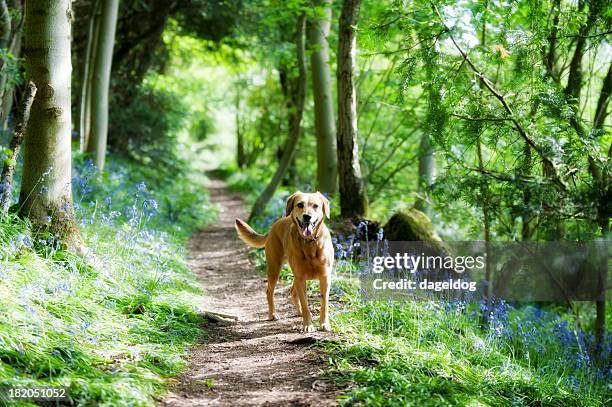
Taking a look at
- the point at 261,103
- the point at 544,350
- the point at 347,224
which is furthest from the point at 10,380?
the point at 261,103

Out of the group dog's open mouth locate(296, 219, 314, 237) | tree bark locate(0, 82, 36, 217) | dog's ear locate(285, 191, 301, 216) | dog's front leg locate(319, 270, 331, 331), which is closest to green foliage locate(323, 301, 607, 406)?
dog's front leg locate(319, 270, 331, 331)

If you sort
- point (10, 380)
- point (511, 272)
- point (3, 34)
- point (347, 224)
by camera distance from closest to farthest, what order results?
1. point (10, 380)
2. point (511, 272)
3. point (347, 224)
4. point (3, 34)

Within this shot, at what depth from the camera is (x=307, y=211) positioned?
18.8 feet

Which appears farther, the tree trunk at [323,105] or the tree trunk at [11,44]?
the tree trunk at [323,105]

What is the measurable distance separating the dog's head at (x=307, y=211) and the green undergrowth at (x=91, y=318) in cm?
151

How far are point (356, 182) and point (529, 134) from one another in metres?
4.28

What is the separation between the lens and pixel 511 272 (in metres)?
8.60

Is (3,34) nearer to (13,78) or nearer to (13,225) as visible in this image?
(13,78)

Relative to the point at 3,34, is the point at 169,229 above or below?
below

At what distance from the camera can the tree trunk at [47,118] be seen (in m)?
5.91

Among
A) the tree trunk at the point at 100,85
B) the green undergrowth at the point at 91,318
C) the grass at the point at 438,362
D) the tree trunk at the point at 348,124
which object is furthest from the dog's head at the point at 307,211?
the tree trunk at the point at 100,85

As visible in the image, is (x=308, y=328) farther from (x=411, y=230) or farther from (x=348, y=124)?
(x=348, y=124)

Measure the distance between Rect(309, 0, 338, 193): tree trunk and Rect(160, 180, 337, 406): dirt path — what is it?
2.97 metres

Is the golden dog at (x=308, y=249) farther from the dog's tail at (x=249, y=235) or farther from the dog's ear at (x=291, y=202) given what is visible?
the dog's tail at (x=249, y=235)
